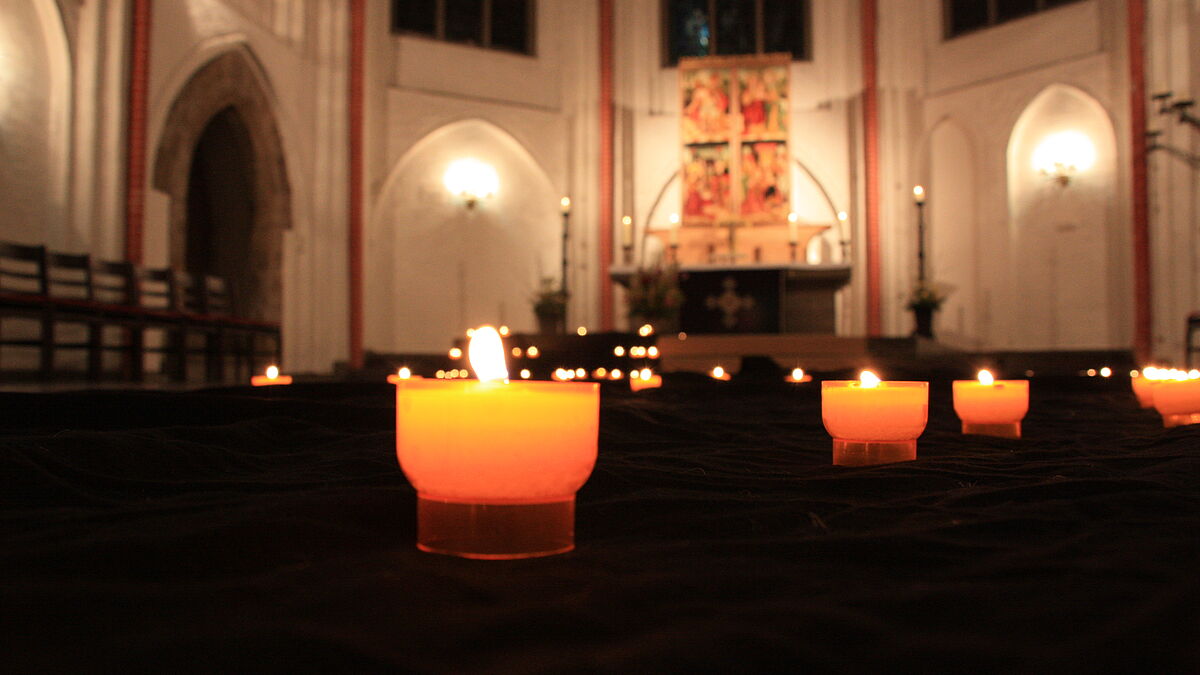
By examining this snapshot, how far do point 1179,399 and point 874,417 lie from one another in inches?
48.2

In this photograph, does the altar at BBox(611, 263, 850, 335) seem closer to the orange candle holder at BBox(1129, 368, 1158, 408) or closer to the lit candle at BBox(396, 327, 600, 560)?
the orange candle holder at BBox(1129, 368, 1158, 408)

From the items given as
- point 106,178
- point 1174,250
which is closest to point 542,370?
point 106,178

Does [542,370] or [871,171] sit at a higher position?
[871,171]

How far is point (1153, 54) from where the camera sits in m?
9.62

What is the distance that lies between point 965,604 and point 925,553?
Result: 0.57ft

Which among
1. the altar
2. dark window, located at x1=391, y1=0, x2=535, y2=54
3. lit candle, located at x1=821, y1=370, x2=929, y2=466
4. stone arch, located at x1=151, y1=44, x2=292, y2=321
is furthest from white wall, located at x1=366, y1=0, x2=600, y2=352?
lit candle, located at x1=821, y1=370, x2=929, y2=466

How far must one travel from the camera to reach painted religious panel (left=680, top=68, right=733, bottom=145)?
10.7 m

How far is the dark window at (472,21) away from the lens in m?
11.8

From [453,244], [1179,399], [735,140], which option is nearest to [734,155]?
[735,140]

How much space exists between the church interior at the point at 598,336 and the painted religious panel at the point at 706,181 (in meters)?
0.05

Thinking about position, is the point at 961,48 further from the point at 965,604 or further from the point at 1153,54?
the point at 965,604

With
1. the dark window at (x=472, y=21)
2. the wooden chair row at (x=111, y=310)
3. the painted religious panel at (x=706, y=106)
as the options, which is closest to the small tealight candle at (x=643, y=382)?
the wooden chair row at (x=111, y=310)

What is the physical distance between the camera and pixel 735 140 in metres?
10.7

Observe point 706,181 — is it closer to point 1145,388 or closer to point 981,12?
point 981,12
